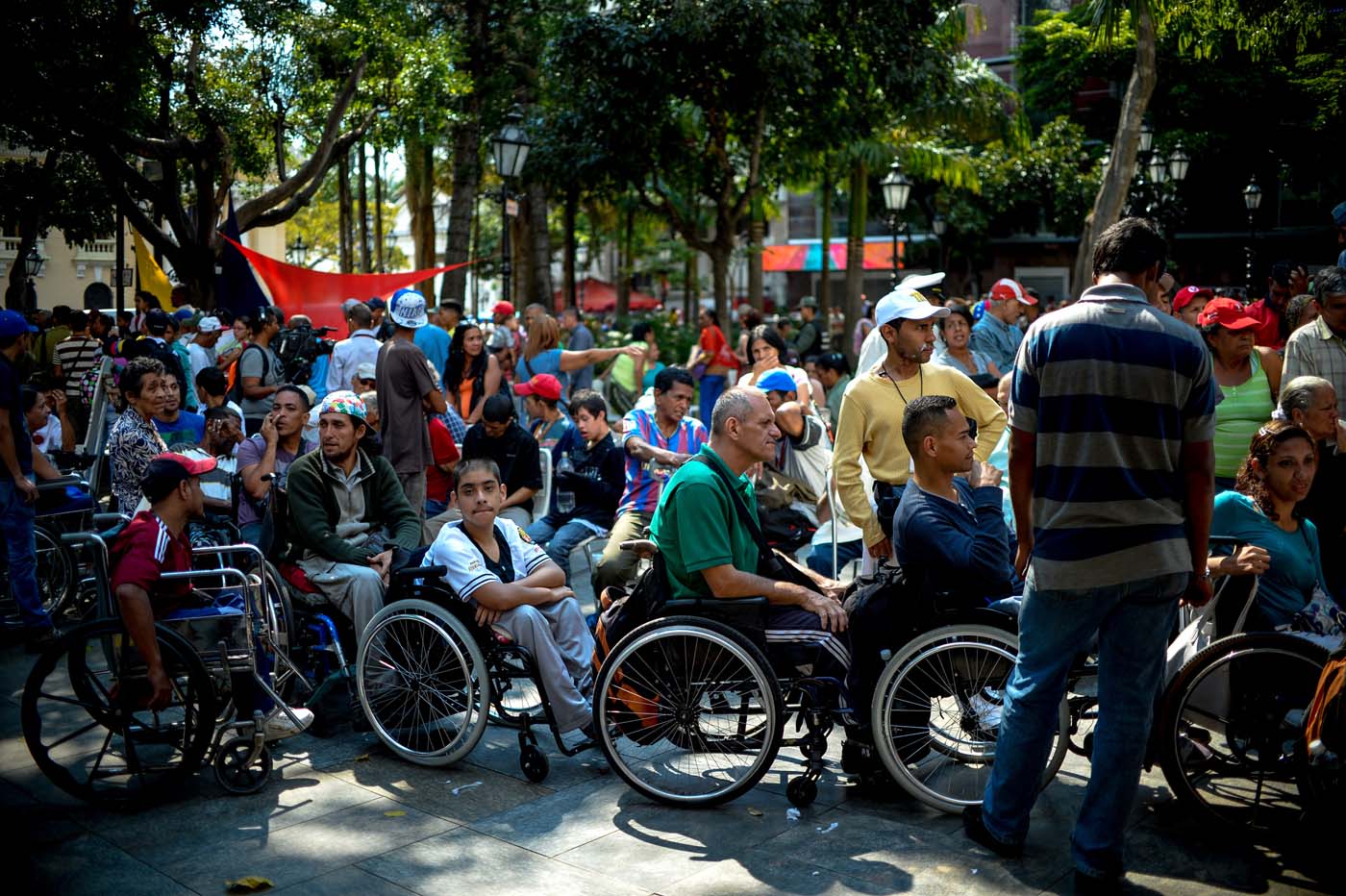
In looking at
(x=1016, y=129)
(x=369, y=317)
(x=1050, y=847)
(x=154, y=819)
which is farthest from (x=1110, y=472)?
(x=1016, y=129)

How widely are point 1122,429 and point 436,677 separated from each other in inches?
118

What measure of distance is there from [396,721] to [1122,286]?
11.6 feet

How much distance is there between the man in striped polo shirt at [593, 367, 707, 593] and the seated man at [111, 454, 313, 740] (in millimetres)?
2622

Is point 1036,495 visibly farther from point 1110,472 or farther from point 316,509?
point 316,509

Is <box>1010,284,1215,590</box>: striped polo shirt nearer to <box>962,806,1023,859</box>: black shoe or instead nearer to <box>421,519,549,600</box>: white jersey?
<box>962,806,1023,859</box>: black shoe

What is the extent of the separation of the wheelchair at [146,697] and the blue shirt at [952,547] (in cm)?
262

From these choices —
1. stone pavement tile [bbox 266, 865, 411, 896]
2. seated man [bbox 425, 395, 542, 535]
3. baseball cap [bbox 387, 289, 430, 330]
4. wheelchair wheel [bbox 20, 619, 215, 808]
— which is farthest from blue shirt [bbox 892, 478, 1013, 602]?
baseball cap [bbox 387, 289, 430, 330]

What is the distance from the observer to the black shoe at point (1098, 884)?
13.3 ft

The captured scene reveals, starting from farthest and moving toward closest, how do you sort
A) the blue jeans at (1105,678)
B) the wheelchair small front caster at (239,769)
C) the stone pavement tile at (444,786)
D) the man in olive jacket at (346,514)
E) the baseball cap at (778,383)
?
the baseball cap at (778,383)
the man in olive jacket at (346,514)
the wheelchair small front caster at (239,769)
the stone pavement tile at (444,786)
the blue jeans at (1105,678)

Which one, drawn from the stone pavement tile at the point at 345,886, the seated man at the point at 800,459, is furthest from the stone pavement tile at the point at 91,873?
the seated man at the point at 800,459

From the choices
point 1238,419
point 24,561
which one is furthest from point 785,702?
point 24,561

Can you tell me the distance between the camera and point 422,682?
5434 millimetres

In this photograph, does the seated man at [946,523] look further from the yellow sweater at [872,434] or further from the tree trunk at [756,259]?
the tree trunk at [756,259]

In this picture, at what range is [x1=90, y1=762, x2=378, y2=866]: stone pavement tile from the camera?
4672 mm
